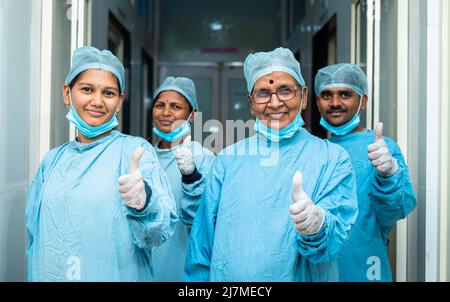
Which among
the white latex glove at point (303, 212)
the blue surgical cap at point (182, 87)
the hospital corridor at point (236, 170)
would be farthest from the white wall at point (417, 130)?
the blue surgical cap at point (182, 87)

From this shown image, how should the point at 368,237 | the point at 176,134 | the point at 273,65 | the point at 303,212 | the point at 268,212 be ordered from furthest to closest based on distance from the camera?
1. the point at 176,134
2. the point at 368,237
3. the point at 273,65
4. the point at 268,212
5. the point at 303,212

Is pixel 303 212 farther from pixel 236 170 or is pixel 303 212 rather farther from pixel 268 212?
pixel 236 170

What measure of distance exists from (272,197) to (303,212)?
0.29m

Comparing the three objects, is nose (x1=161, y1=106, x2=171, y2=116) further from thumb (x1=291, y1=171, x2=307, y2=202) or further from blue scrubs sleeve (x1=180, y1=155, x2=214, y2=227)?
thumb (x1=291, y1=171, x2=307, y2=202)

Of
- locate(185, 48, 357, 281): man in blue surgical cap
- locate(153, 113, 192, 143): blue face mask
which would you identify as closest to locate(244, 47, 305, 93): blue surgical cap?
locate(185, 48, 357, 281): man in blue surgical cap

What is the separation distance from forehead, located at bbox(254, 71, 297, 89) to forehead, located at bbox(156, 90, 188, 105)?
3.25 ft

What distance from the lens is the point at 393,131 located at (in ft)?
7.27

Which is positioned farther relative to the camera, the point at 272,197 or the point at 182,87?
the point at 182,87

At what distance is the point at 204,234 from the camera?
5.40 feet

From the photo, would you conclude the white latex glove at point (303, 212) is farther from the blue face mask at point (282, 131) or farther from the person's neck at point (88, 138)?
the person's neck at point (88, 138)

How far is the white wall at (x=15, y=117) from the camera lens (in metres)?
1.74

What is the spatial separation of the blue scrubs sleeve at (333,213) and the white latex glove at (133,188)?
1.55 feet

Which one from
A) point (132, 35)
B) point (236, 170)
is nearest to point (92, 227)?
point (236, 170)
